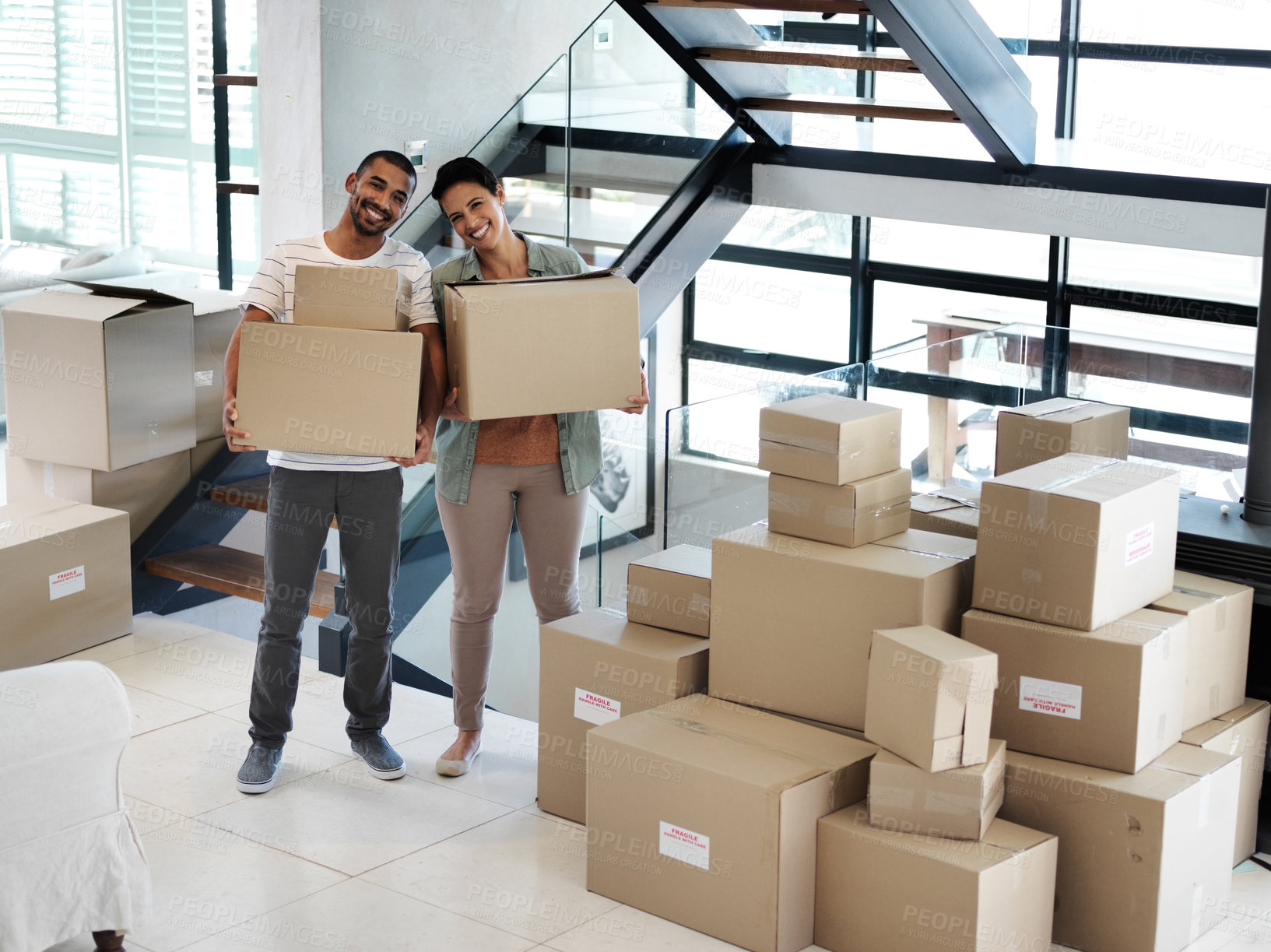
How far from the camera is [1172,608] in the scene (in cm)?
255

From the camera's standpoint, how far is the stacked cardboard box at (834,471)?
261 cm

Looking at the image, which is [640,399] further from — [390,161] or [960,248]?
Result: [960,248]

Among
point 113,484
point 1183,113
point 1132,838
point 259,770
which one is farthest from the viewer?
point 1183,113

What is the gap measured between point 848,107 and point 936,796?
285 centimetres

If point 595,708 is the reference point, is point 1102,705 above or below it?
above

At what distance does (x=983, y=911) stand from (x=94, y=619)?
278 cm

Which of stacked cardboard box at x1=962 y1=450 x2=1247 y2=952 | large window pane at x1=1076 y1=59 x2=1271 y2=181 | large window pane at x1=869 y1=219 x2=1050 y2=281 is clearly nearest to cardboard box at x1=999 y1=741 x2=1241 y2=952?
stacked cardboard box at x1=962 y1=450 x2=1247 y2=952

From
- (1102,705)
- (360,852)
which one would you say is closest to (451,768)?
(360,852)

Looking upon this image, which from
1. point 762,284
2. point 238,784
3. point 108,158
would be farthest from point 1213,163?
point 108,158

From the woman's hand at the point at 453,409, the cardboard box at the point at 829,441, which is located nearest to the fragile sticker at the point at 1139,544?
the cardboard box at the point at 829,441

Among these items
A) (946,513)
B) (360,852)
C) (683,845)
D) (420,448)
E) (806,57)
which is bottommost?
(360,852)

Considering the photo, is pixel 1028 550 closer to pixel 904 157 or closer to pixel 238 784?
pixel 238 784

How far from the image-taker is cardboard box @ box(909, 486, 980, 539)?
2.92 meters

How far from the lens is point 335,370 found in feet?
9.16
